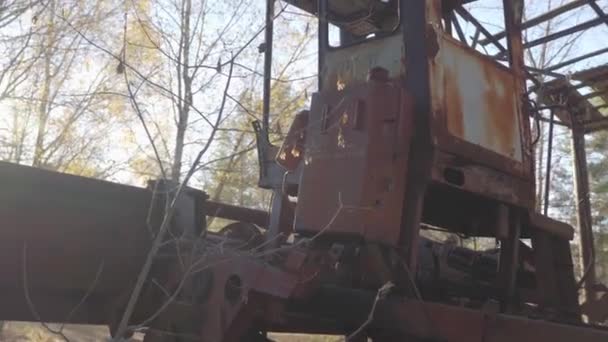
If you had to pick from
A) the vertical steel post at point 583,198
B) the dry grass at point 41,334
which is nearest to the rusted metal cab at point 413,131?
the vertical steel post at point 583,198

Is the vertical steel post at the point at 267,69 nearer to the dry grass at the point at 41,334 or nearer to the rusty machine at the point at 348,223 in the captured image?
the rusty machine at the point at 348,223

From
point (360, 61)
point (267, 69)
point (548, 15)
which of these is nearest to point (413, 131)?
point (360, 61)

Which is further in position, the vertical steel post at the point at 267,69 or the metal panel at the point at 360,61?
the vertical steel post at the point at 267,69

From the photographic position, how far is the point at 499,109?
3807mm

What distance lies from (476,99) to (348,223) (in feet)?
3.74

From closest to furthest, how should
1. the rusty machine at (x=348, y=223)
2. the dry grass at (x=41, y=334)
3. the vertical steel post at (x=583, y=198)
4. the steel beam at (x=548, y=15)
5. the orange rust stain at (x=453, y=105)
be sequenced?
1. the rusty machine at (x=348, y=223)
2. the orange rust stain at (x=453, y=105)
3. the steel beam at (x=548, y=15)
4. the vertical steel post at (x=583, y=198)
5. the dry grass at (x=41, y=334)

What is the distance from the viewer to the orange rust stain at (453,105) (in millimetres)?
3453

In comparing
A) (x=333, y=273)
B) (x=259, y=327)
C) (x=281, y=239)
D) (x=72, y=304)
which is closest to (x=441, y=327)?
(x=333, y=273)

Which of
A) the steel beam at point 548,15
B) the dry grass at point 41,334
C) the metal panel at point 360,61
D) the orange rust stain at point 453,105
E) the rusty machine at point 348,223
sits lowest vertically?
the dry grass at point 41,334

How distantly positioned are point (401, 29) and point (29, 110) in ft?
46.6

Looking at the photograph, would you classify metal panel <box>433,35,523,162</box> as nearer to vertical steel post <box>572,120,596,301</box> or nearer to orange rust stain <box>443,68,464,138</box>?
orange rust stain <box>443,68,464,138</box>

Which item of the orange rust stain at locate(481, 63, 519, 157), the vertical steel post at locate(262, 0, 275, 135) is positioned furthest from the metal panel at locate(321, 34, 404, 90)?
the vertical steel post at locate(262, 0, 275, 135)

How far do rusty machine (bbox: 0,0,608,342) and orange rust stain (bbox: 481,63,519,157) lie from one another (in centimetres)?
1

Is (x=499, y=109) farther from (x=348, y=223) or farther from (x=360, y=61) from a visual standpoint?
(x=348, y=223)
